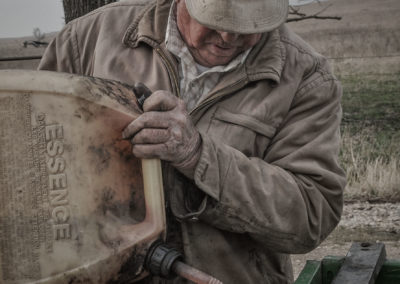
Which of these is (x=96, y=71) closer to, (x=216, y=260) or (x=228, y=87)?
(x=228, y=87)

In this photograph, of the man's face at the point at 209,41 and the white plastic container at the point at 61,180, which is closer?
the white plastic container at the point at 61,180

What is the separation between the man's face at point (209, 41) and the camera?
2170mm

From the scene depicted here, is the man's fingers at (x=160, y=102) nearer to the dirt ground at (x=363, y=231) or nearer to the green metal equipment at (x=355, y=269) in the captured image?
the green metal equipment at (x=355, y=269)

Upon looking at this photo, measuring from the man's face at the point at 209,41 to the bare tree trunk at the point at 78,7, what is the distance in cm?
187

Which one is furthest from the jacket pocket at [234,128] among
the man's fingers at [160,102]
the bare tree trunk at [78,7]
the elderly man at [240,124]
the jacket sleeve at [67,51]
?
the bare tree trunk at [78,7]

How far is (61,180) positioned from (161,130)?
1.12ft

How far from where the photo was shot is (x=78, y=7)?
4090 mm

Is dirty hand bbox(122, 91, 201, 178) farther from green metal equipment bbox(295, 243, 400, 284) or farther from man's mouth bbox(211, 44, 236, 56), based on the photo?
green metal equipment bbox(295, 243, 400, 284)

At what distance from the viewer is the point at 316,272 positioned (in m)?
2.29

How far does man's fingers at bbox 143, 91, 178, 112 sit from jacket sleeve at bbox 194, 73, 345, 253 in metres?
0.19

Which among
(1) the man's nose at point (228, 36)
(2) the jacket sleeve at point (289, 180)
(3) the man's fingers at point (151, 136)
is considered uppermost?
(1) the man's nose at point (228, 36)

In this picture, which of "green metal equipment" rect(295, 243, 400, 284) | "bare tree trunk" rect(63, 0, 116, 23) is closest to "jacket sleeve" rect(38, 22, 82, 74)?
"green metal equipment" rect(295, 243, 400, 284)

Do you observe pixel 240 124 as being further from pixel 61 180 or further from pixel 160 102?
pixel 61 180

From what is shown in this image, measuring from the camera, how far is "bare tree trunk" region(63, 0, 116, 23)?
4059 mm
